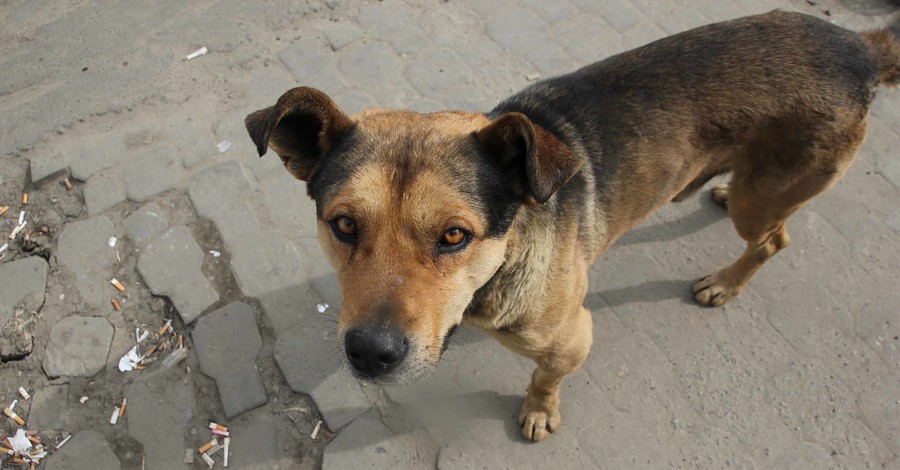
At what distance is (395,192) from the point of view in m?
2.72

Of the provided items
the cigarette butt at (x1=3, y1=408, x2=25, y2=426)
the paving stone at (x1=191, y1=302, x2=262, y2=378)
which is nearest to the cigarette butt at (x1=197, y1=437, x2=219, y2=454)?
the paving stone at (x1=191, y1=302, x2=262, y2=378)

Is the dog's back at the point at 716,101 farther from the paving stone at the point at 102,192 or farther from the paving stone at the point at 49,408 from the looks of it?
the paving stone at the point at 49,408

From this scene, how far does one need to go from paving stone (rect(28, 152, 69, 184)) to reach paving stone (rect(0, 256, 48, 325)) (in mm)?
783

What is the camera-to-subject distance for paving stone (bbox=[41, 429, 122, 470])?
407 centimetres

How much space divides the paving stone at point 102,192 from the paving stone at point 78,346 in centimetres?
98

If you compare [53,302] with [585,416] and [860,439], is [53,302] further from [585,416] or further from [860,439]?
[860,439]

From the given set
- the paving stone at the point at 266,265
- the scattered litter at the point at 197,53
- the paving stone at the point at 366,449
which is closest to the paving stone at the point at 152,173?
the paving stone at the point at 266,265

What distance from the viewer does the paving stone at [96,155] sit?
5297 mm

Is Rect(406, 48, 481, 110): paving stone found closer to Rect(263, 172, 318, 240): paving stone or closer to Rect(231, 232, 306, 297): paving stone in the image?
Rect(263, 172, 318, 240): paving stone

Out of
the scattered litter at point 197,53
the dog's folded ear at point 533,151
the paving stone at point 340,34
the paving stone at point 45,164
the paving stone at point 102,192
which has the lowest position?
the paving stone at point 102,192

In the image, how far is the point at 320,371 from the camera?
14.5 ft

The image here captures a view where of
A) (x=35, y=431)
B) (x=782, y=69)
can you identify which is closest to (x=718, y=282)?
(x=782, y=69)

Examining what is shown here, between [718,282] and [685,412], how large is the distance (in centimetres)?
101

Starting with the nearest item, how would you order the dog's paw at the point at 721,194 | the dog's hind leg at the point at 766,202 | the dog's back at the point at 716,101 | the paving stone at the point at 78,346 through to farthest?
1. the dog's back at the point at 716,101
2. the dog's hind leg at the point at 766,202
3. the paving stone at the point at 78,346
4. the dog's paw at the point at 721,194
